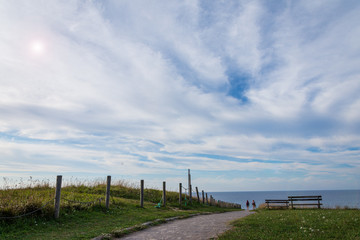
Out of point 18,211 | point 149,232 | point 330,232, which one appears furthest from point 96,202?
point 330,232

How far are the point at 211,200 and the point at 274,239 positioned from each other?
96.3 feet

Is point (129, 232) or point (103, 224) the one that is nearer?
point (129, 232)

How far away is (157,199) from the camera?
29.2m

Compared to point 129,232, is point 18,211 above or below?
above

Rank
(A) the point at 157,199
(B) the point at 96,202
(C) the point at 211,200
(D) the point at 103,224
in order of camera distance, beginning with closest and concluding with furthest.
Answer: (D) the point at 103,224 < (B) the point at 96,202 < (A) the point at 157,199 < (C) the point at 211,200

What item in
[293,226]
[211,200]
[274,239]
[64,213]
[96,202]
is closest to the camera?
[274,239]

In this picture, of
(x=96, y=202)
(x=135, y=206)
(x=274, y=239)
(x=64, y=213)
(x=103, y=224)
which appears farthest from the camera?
(x=135, y=206)

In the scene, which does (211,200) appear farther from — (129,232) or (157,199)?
(129,232)

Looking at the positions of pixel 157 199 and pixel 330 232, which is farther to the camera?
pixel 157 199

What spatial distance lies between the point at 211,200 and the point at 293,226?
26.8m

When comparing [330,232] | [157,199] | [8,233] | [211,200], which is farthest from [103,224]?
[211,200]

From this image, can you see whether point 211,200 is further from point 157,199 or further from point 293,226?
point 293,226

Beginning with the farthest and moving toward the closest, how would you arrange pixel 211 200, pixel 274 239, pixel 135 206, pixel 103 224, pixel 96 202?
pixel 211 200 < pixel 135 206 < pixel 96 202 < pixel 103 224 < pixel 274 239

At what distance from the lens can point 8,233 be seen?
33.7ft
